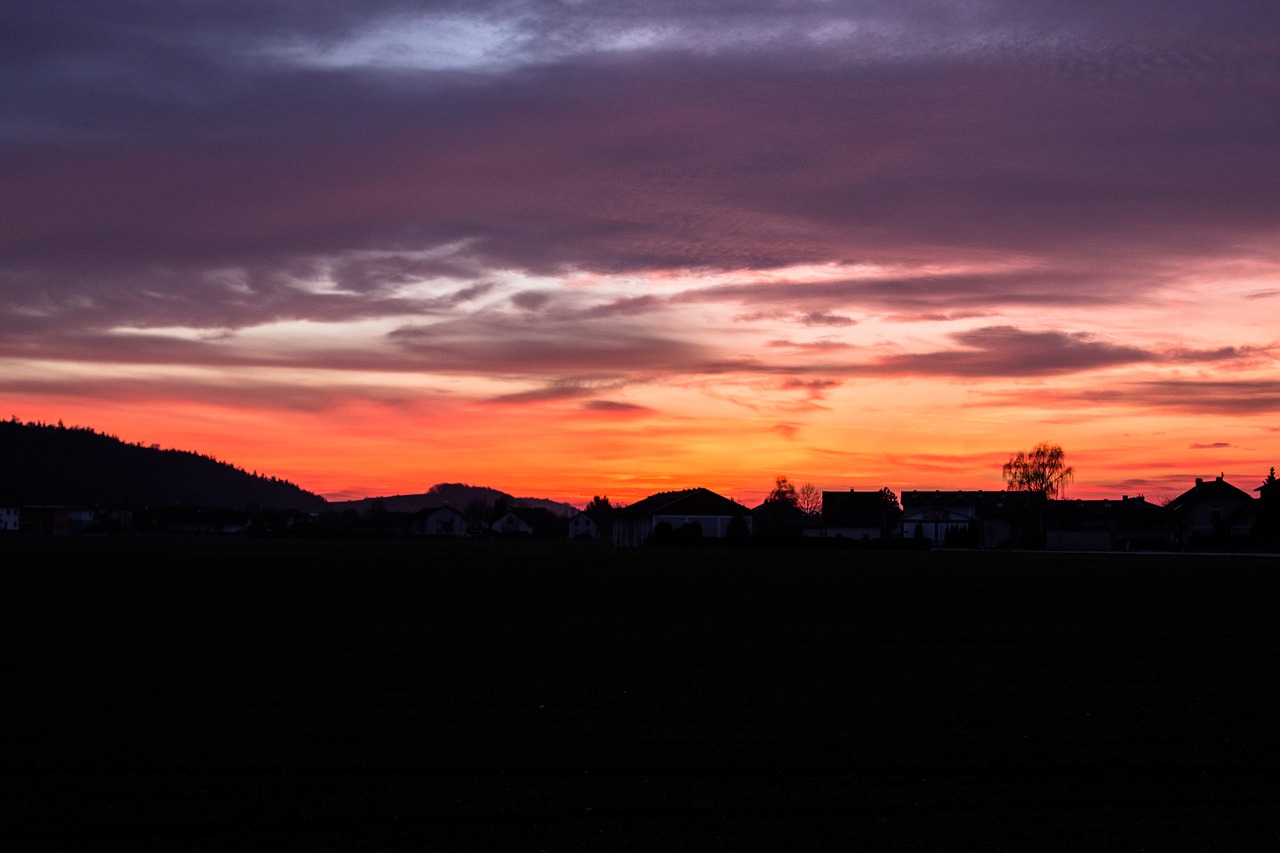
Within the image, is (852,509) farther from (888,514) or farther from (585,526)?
(585,526)

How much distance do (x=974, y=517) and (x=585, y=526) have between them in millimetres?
71533

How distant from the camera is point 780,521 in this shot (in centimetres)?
15350

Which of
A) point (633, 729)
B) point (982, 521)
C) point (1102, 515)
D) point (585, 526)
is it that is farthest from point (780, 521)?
point (633, 729)

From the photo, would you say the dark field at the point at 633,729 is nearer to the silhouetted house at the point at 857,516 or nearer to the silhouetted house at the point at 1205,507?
the silhouetted house at the point at 1205,507

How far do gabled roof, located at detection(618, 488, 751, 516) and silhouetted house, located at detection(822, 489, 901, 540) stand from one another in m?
11.5

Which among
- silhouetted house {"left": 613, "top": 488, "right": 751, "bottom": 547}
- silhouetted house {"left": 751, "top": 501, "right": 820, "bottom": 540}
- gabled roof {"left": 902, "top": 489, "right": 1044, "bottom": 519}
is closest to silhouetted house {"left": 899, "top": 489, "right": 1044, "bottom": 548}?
gabled roof {"left": 902, "top": 489, "right": 1044, "bottom": 519}

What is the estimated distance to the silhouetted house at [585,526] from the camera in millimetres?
186000

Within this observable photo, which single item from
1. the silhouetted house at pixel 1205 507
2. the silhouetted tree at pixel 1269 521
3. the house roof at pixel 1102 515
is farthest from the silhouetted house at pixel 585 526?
the silhouetted tree at pixel 1269 521

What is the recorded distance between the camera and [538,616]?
25.4 metres

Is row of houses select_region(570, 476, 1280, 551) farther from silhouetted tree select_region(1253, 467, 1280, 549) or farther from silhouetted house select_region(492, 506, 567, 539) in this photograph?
silhouetted house select_region(492, 506, 567, 539)

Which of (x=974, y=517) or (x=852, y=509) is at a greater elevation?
(x=852, y=509)

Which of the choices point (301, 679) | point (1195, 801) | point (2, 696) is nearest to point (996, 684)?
point (1195, 801)

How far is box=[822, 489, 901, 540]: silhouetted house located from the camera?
442ft

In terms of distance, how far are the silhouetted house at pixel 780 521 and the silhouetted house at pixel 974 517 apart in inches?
456
